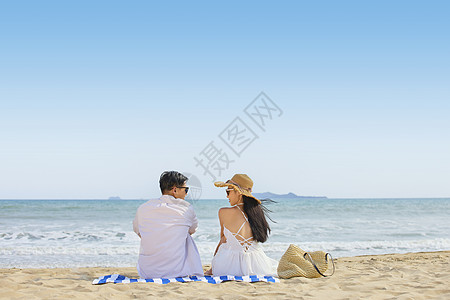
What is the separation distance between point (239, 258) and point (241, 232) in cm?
29

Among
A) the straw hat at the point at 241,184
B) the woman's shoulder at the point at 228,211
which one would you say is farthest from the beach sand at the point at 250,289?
the straw hat at the point at 241,184

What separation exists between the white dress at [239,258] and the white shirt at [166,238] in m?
0.27

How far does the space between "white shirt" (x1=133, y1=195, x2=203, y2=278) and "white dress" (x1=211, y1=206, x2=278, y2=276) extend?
0.27 metres

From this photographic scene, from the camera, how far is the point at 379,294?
157 inches

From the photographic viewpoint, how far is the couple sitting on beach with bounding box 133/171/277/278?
459cm

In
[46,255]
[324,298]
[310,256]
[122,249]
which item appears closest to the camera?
[324,298]

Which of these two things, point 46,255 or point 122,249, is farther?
point 122,249

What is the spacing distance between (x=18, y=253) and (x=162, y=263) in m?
6.17

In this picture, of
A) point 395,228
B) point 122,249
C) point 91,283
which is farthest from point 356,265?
point 395,228

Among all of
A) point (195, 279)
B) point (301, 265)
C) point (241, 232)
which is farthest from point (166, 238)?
point (301, 265)

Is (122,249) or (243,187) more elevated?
(243,187)

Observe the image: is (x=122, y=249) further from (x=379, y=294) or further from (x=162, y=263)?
(x=379, y=294)

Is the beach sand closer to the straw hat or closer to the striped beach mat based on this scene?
the striped beach mat

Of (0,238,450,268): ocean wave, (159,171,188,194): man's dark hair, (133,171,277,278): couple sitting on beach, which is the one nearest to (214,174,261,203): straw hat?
(133,171,277,278): couple sitting on beach
